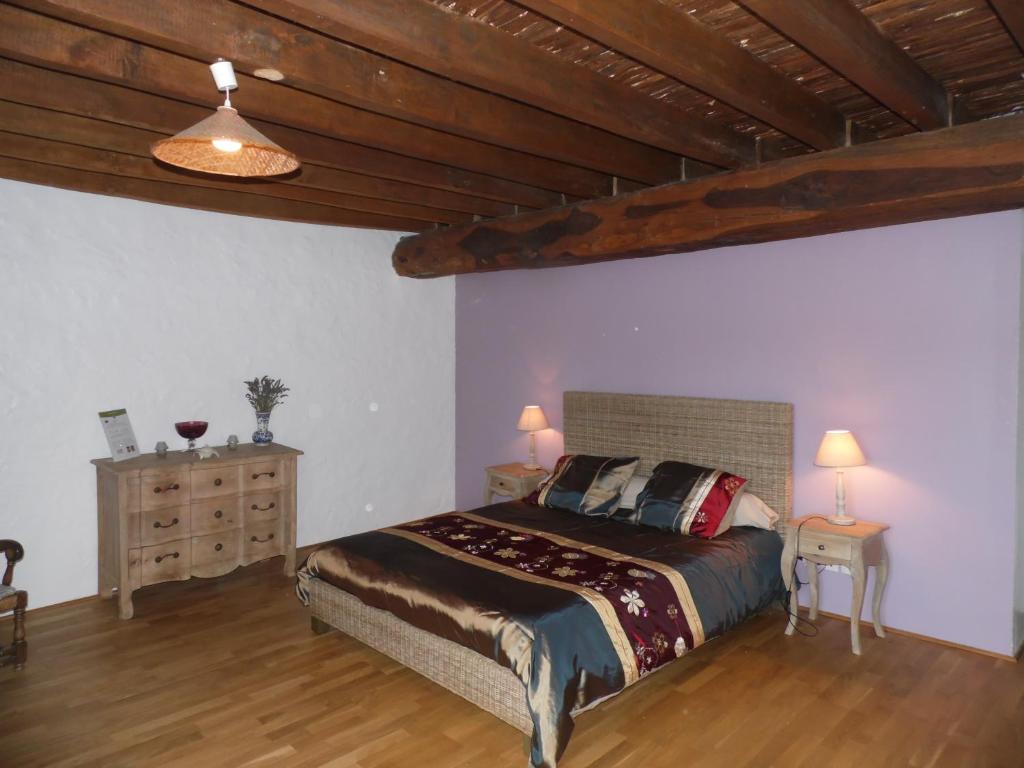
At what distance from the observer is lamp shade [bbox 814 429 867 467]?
3.60m

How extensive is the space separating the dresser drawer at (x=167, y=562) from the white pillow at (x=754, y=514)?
124 inches

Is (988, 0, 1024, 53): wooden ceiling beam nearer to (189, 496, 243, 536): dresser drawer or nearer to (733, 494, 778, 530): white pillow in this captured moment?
(733, 494, 778, 530): white pillow

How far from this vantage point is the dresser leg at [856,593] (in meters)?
3.45

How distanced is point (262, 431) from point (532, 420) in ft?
6.11

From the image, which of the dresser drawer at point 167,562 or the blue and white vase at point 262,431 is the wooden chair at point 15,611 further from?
the blue and white vase at point 262,431

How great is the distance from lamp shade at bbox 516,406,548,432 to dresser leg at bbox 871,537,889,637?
2.35m

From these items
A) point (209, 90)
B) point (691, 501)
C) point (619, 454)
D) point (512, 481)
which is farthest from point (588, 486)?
point (209, 90)

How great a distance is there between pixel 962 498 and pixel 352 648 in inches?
122

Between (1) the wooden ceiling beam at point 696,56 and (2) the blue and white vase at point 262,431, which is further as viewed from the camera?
(2) the blue and white vase at point 262,431

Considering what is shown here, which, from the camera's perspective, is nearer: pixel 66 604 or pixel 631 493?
pixel 66 604

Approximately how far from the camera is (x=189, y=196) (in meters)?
4.19

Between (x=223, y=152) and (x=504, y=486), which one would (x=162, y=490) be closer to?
(x=504, y=486)

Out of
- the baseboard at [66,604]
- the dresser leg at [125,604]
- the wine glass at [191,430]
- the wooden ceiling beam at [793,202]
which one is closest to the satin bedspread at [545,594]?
the dresser leg at [125,604]

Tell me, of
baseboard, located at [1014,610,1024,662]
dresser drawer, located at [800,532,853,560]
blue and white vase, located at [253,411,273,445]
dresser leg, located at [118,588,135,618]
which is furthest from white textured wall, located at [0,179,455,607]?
baseboard, located at [1014,610,1024,662]
